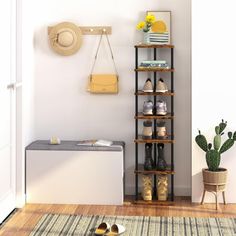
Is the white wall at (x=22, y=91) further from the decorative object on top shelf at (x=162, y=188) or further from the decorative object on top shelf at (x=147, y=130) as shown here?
the decorative object on top shelf at (x=162, y=188)

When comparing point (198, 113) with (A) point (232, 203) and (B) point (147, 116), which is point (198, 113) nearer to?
(B) point (147, 116)

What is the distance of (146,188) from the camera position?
5.26 meters

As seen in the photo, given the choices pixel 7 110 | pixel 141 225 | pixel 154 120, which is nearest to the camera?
pixel 141 225

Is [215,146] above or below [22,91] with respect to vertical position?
below

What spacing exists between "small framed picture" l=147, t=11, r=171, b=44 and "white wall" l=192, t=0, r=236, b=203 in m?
0.28

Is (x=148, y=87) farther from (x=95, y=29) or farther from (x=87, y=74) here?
(x=95, y=29)

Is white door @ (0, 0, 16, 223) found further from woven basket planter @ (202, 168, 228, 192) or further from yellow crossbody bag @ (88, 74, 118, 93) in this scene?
woven basket planter @ (202, 168, 228, 192)

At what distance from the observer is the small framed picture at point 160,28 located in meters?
5.21

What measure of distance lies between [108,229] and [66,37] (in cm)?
193

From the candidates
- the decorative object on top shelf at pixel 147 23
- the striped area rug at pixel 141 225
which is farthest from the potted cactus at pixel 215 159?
the decorative object on top shelf at pixel 147 23

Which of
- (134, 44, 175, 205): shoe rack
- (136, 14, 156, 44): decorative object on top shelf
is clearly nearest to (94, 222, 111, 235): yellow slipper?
(134, 44, 175, 205): shoe rack

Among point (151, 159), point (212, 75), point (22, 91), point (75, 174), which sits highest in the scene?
point (212, 75)

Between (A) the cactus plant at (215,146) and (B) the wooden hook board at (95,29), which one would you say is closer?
(A) the cactus plant at (215,146)

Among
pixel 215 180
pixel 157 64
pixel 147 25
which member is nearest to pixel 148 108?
pixel 157 64
